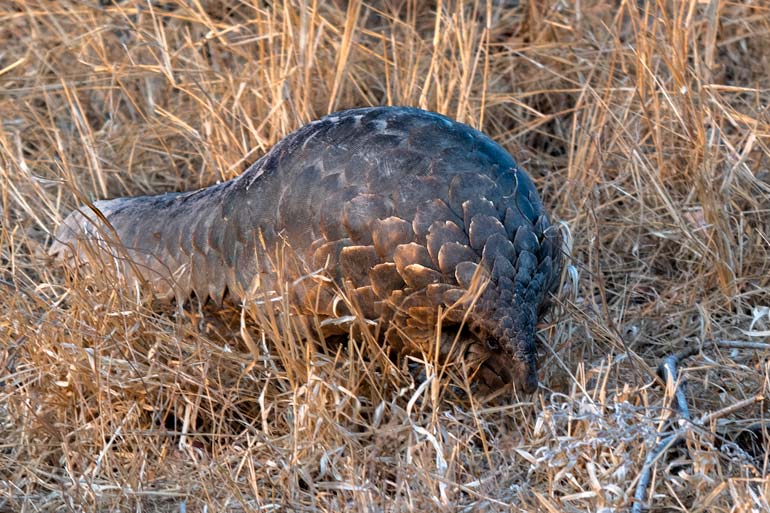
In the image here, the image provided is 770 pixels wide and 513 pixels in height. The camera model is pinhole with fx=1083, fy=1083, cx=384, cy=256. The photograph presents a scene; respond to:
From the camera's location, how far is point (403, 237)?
2545 mm

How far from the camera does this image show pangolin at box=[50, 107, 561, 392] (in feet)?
8.23

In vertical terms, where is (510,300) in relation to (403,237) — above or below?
below

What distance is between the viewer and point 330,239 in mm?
2660

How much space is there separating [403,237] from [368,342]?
0.28m

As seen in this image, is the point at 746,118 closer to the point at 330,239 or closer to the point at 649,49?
the point at 649,49

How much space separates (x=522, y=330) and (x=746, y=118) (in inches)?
58.5

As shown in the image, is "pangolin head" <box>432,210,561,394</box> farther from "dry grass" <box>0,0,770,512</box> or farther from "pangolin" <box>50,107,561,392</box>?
"dry grass" <box>0,0,770,512</box>

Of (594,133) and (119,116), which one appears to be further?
(119,116)

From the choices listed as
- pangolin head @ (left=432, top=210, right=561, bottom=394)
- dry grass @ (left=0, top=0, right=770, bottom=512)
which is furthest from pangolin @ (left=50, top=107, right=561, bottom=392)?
dry grass @ (left=0, top=0, right=770, bottom=512)

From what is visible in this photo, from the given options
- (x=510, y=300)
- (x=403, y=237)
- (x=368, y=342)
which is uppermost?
(x=403, y=237)

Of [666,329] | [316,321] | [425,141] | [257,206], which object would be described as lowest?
[666,329]

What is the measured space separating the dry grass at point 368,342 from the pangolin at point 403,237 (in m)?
0.12

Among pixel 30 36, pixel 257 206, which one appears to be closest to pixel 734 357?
pixel 257 206

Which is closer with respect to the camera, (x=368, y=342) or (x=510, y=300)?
(x=510, y=300)
